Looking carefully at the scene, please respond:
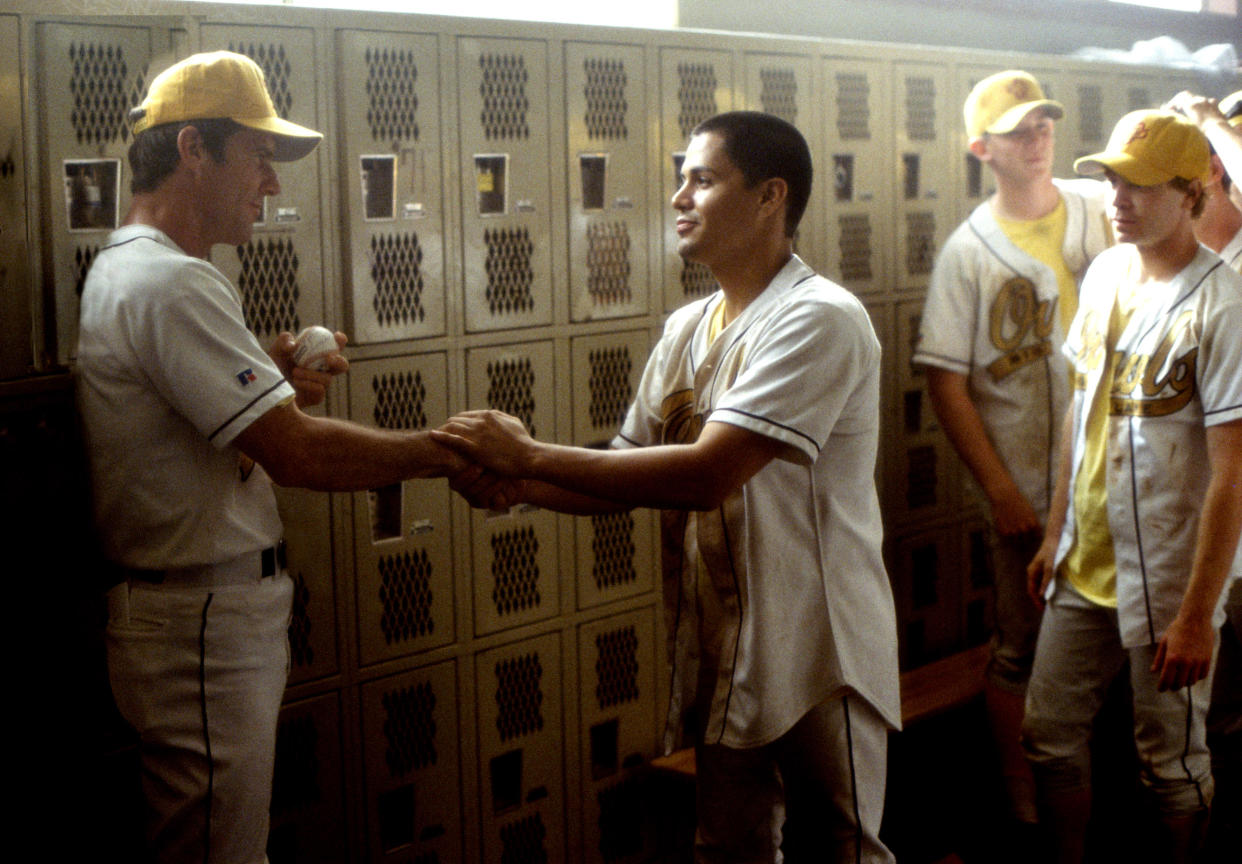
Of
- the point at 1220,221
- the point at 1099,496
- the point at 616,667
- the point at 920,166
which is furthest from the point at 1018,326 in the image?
the point at 616,667

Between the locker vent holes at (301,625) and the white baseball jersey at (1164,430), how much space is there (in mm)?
1749

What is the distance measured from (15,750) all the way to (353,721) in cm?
73

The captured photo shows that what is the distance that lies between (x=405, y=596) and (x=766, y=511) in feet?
3.70

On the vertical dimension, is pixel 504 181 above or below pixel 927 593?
above

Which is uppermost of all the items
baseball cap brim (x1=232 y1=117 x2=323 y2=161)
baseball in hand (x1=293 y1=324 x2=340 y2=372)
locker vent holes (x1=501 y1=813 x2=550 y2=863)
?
baseball cap brim (x1=232 y1=117 x2=323 y2=161)

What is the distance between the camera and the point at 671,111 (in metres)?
3.42

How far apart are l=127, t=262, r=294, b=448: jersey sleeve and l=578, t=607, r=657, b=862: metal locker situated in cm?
146

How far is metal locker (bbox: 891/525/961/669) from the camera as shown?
13.7 feet

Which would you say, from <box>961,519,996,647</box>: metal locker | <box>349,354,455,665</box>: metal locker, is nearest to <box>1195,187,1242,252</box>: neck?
<box>961,519,996,647</box>: metal locker

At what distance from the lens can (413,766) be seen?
10.0ft

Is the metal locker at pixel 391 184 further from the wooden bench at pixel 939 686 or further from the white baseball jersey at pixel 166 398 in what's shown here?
the wooden bench at pixel 939 686

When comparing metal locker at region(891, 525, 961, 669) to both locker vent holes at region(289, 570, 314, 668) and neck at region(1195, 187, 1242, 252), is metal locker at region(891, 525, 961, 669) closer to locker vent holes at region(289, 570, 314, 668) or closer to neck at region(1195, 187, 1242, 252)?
neck at region(1195, 187, 1242, 252)

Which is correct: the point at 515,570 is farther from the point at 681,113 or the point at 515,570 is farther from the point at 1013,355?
the point at 1013,355

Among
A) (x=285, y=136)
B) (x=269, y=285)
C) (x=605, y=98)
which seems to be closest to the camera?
(x=285, y=136)
